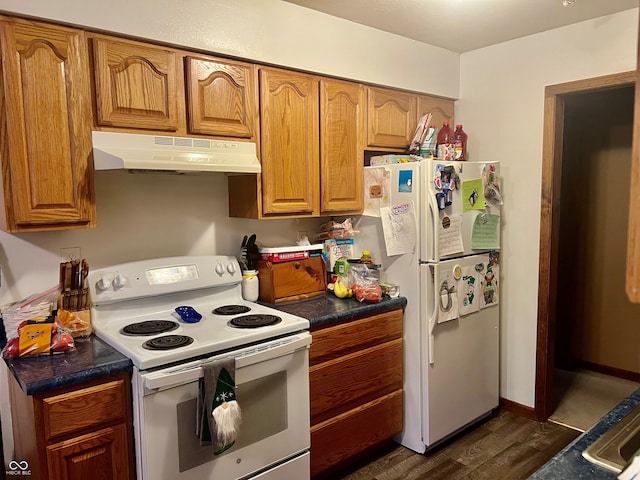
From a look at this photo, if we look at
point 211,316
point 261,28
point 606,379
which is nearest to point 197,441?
point 211,316

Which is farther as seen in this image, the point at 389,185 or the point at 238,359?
the point at 389,185

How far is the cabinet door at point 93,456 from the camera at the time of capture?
156cm

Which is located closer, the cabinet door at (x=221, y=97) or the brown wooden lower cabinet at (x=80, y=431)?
the brown wooden lower cabinet at (x=80, y=431)

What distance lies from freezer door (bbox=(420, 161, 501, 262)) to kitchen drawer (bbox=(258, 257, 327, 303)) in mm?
587

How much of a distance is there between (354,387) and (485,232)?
1.17 m

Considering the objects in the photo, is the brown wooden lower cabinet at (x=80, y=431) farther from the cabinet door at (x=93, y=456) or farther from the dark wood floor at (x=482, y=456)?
the dark wood floor at (x=482, y=456)

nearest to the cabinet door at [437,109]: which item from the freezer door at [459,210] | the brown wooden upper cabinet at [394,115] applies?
the brown wooden upper cabinet at [394,115]

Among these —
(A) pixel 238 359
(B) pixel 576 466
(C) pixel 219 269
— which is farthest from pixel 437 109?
(B) pixel 576 466

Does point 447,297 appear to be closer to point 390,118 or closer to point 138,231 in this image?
point 390,118

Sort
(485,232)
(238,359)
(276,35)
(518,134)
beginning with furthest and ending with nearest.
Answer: (518,134) < (485,232) < (276,35) < (238,359)

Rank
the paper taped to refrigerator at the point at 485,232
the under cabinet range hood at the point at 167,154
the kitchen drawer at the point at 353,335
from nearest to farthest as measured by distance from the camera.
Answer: the under cabinet range hood at the point at 167,154 < the kitchen drawer at the point at 353,335 < the paper taped to refrigerator at the point at 485,232

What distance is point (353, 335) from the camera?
2.39 meters

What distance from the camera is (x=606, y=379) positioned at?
3629 mm

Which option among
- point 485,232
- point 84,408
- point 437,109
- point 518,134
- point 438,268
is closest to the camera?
point 84,408
